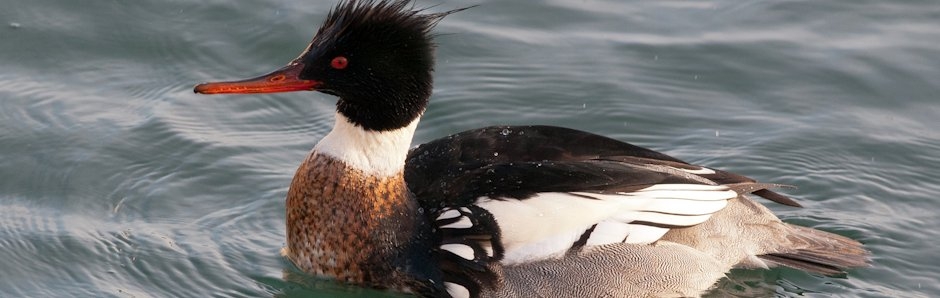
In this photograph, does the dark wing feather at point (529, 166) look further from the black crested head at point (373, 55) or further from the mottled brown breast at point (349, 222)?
the black crested head at point (373, 55)

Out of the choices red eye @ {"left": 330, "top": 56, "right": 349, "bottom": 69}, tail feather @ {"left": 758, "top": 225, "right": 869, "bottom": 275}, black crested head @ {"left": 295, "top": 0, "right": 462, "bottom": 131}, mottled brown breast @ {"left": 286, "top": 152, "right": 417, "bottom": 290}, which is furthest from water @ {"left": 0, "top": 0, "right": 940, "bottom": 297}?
red eye @ {"left": 330, "top": 56, "right": 349, "bottom": 69}

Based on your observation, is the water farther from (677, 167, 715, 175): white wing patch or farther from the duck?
(677, 167, 715, 175): white wing patch

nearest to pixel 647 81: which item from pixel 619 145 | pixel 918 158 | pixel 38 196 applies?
A: pixel 918 158

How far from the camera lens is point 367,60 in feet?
23.9

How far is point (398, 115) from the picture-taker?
293 inches

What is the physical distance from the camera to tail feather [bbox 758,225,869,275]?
7906 millimetres

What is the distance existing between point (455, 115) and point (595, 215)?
9.45ft

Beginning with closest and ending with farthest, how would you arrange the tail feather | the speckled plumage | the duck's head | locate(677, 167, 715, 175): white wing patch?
1. the duck's head
2. the speckled plumage
3. locate(677, 167, 715, 175): white wing patch
4. the tail feather

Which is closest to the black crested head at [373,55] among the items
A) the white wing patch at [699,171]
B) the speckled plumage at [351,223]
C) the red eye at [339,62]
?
the red eye at [339,62]

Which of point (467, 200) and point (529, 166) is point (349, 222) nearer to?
point (467, 200)

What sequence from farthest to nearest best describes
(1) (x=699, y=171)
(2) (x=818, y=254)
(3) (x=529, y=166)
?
(2) (x=818, y=254) < (1) (x=699, y=171) < (3) (x=529, y=166)

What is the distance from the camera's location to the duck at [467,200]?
7.28 metres

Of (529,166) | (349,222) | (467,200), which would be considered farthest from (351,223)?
(529,166)

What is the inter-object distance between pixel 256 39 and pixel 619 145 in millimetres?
4246
